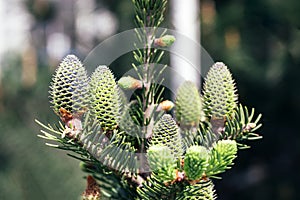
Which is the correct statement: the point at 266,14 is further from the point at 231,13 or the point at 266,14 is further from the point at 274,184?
the point at 274,184

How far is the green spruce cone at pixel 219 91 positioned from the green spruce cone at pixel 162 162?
0.16 ft

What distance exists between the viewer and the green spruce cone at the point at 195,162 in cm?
27

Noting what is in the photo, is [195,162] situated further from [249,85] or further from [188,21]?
[188,21]

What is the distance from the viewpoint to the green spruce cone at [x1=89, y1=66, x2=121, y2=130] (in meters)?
0.29

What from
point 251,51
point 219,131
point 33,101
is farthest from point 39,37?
point 219,131

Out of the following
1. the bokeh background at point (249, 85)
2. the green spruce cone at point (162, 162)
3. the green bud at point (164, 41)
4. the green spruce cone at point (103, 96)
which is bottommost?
the green spruce cone at point (162, 162)

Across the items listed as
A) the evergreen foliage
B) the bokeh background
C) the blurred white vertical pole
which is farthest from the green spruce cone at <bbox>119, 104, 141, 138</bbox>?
the blurred white vertical pole

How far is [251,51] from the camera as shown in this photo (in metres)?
A: 2.03

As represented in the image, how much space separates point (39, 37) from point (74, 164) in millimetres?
1857

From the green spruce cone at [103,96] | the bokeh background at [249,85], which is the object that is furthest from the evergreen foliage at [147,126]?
the bokeh background at [249,85]

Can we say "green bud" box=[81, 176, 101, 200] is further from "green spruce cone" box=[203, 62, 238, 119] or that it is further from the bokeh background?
the bokeh background

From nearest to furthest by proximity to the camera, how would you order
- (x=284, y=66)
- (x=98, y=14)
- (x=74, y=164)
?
(x=74, y=164) → (x=284, y=66) → (x=98, y=14)

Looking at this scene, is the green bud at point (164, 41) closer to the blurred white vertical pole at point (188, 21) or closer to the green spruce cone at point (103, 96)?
the green spruce cone at point (103, 96)

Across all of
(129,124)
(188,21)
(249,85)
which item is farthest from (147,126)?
(188,21)
